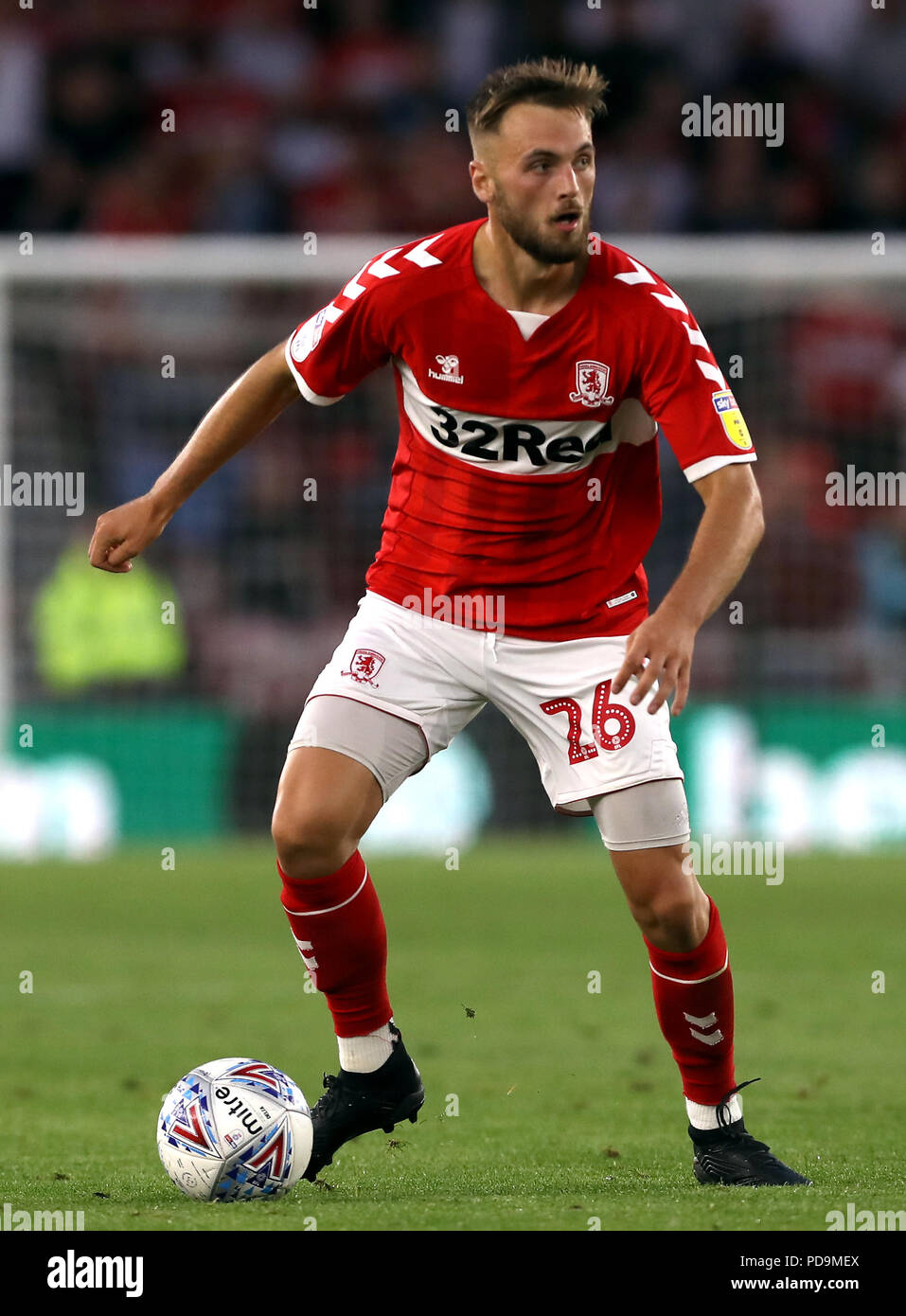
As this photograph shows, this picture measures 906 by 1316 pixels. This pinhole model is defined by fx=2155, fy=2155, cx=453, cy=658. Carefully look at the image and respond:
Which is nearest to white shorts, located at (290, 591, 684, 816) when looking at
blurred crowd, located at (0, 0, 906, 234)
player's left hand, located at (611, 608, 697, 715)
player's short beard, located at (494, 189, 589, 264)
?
player's left hand, located at (611, 608, 697, 715)

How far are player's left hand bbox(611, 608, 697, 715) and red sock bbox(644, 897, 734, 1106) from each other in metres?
0.78

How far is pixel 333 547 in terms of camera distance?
1425 centimetres

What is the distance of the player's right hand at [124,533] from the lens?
5.00 meters

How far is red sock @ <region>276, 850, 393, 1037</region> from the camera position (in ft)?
16.2

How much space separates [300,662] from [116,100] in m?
5.60

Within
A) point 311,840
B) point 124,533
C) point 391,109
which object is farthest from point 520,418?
point 391,109

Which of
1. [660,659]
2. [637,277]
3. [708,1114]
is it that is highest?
[637,277]

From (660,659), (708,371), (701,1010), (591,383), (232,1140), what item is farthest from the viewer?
(701,1010)

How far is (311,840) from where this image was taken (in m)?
4.84

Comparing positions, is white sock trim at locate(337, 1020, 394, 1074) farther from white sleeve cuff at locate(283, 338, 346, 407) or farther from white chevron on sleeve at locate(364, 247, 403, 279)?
white chevron on sleeve at locate(364, 247, 403, 279)

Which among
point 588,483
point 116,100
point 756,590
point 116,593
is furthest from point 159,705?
point 588,483

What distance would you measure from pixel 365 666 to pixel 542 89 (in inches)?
53.7

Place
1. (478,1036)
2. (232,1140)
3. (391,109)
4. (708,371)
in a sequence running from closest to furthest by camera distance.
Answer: (232,1140) < (708,371) < (478,1036) < (391,109)

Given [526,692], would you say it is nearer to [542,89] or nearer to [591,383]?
[591,383]
